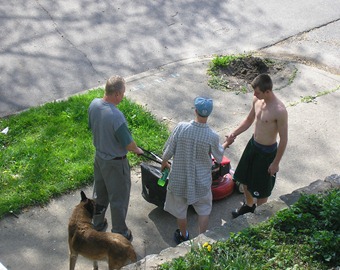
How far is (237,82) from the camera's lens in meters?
11.0

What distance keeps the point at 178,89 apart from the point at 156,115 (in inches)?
39.8

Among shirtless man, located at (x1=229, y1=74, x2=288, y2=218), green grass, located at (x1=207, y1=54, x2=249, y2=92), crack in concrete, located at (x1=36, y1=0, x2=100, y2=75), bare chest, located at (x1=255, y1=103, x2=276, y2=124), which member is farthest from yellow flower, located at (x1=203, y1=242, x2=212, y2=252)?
crack in concrete, located at (x1=36, y1=0, x2=100, y2=75)

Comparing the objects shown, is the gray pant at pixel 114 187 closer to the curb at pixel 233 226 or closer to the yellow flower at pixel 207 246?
the curb at pixel 233 226

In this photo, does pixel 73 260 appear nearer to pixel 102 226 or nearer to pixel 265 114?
pixel 102 226

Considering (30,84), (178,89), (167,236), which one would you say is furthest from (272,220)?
(30,84)

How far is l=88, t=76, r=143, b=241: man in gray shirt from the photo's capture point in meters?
6.62

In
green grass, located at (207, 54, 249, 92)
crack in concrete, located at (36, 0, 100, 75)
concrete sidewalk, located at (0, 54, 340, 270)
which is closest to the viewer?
concrete sidewalk, located at (0, 54, 340, 270)

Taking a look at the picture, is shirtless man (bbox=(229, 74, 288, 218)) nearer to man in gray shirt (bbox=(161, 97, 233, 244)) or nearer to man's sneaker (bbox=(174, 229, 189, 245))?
man in gray shirt (bbox=(161, 97, 233, 244))

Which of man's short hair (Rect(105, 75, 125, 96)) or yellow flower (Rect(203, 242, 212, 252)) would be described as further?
man's short hair (Rect(105, 75, 125, 96))

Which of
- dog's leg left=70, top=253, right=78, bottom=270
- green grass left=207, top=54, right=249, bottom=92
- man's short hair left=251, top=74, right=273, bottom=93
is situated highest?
man's short hair left=251, top=74, right=273, bottom=93

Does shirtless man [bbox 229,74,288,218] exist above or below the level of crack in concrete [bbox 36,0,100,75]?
above

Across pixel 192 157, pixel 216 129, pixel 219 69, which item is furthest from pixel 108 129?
pixel 219 69

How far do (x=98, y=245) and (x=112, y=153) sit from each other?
112cm

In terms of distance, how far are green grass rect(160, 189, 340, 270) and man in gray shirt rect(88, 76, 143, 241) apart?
60.2 inches
